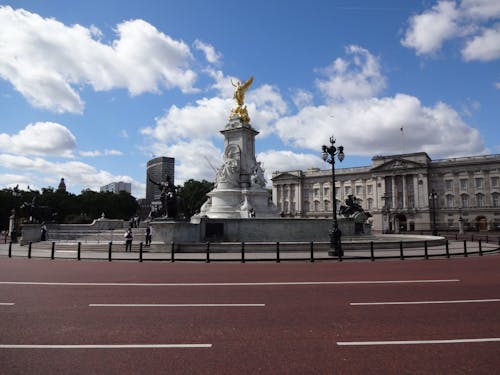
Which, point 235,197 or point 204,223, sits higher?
point 235,197

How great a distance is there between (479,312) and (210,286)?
24.8 feet

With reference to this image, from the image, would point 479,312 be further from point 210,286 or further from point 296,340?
point 210,286

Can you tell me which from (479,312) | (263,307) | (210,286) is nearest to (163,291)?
(210,286)

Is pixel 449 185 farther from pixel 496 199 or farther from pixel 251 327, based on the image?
pixel 251 327

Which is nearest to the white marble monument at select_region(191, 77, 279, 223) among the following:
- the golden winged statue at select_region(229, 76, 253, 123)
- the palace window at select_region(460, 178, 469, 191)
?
the golden winged statue at select_region(229, 76, 253, 123)

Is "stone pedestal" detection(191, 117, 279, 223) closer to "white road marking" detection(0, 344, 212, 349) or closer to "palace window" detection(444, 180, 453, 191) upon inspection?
"white road marking" detection(0, 344, 212, 349)

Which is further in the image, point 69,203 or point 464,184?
point 464,184

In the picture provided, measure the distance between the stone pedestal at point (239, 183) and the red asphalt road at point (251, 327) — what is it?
90.7ft

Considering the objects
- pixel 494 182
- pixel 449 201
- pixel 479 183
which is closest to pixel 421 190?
pixel 449 201

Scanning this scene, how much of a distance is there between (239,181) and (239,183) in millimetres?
239

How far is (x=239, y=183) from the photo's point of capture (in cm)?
4347

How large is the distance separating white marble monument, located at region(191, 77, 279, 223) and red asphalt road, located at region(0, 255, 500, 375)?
27.6 meters

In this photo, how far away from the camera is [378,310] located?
28.4 feet

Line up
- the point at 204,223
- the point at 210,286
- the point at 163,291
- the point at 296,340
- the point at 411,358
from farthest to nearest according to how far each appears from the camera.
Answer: the point at 204,223
the point at 210,286
the point at 163,291
the point at 296,340
the point at 411,358
